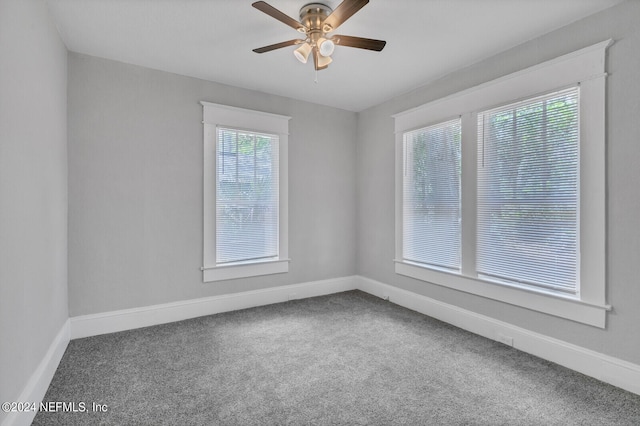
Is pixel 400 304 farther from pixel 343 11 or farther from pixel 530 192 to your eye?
pixel 343 11

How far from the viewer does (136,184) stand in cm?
329

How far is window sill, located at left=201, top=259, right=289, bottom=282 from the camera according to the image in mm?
3699

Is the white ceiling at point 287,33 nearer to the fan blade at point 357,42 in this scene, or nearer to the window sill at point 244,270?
the fan blade at point 357,42

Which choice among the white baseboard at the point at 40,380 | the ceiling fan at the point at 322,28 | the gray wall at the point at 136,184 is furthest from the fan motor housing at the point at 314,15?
the white baseboard at the point at 40,380

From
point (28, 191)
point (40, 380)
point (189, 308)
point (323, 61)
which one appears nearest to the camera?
point (28, 191)

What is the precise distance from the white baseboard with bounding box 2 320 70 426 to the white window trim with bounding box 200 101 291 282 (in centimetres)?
138

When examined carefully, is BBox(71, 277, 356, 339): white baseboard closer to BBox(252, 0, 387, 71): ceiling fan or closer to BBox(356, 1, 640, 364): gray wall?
BBox(356, 1, 640, 364): gray wall

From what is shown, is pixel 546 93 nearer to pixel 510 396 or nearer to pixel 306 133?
pixel 510 396

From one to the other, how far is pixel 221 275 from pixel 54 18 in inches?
111

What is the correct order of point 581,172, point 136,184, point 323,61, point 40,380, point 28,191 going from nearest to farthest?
point 28,191 < point 40,380 < point 581,172 < point 323,61 < point 136,184

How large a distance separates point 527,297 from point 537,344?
1.30 feet

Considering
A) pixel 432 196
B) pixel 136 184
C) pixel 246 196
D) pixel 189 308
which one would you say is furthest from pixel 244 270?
pixel 432 196

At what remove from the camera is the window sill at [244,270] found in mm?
3699

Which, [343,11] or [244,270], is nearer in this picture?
[343,11]
